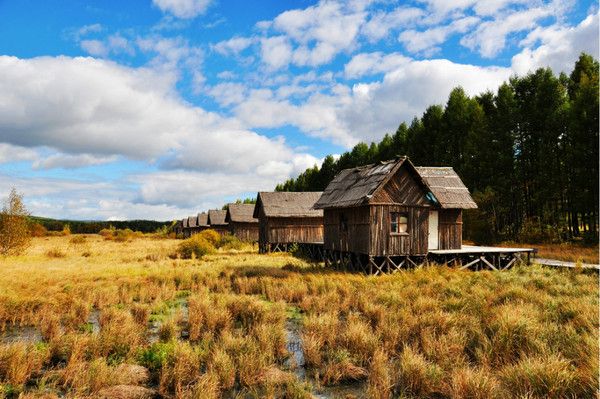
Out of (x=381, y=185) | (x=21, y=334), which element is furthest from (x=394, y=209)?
(x=21, y=334)

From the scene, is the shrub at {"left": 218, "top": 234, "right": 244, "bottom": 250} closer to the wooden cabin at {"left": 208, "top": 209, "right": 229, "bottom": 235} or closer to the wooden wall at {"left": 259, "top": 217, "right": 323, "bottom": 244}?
the wooden wall at {"left": 259, "top": 217, "right": 323, "bottom": 244}

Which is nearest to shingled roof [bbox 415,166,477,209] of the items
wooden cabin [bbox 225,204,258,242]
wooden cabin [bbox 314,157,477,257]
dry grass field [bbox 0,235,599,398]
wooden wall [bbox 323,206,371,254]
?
wooden cabin [bbox 314,157,477,257]

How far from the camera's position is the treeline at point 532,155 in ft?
107

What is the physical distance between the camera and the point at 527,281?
17812 millimetres

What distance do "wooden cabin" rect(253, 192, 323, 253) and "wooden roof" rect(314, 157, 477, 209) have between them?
12.1 meters

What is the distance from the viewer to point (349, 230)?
955 inches

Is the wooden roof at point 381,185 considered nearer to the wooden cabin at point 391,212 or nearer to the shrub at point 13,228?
the wooden cabin at point 391,212

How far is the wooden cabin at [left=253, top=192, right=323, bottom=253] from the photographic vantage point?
1598 inches

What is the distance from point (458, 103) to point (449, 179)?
2343cm

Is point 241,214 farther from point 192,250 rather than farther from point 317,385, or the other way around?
point 317,385

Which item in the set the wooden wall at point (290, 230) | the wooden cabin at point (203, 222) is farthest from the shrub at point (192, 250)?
the wooden cabin at point (203, 222)

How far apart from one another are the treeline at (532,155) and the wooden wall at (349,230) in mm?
18261

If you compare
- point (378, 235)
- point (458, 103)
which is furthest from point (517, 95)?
point (378, 235)

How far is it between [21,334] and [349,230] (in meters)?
16.7
